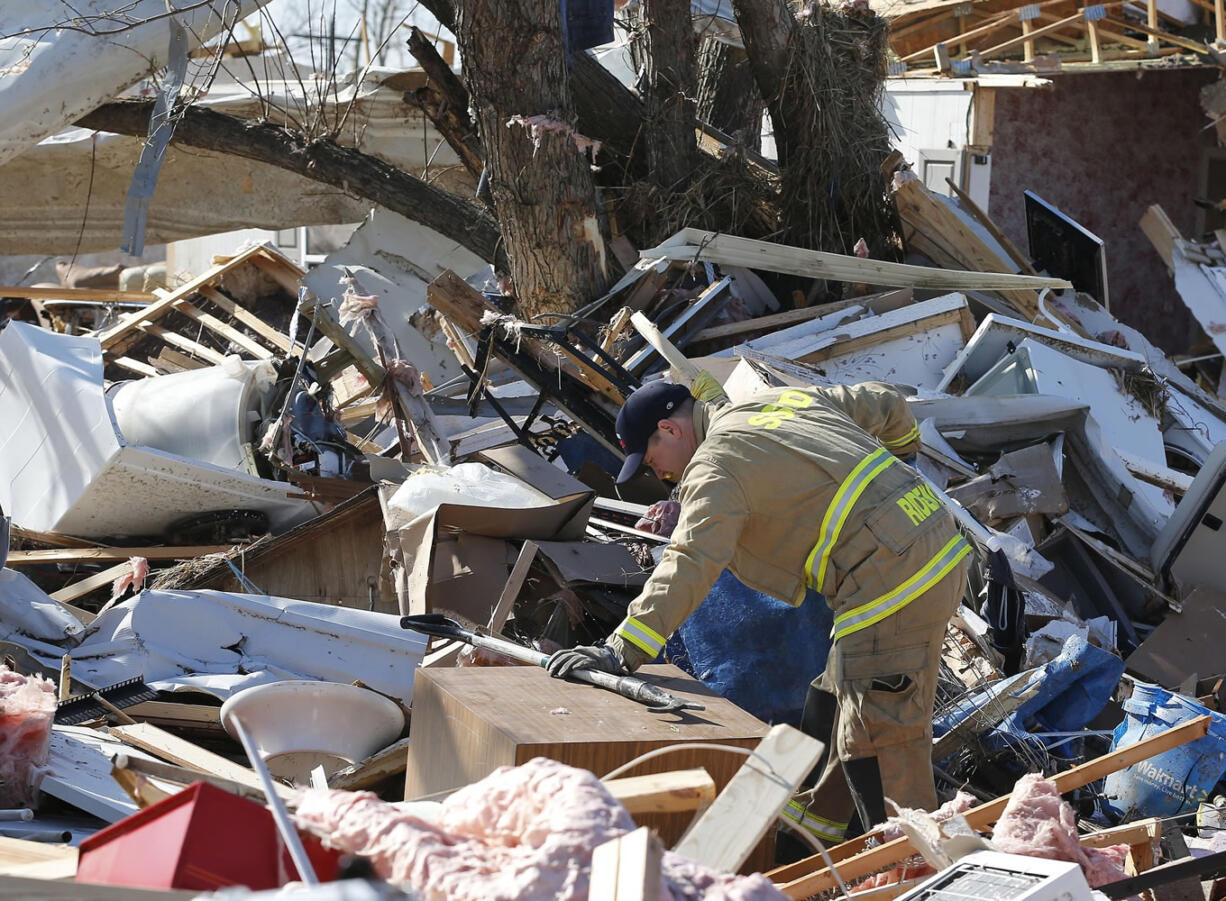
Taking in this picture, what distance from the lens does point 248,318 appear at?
9.82 m

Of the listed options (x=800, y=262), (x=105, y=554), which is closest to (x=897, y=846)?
(x=105, y=554)

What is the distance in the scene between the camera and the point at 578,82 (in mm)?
8328

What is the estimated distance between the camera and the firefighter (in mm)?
3598

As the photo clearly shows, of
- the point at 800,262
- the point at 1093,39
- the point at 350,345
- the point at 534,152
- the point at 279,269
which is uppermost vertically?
the point at 1093,39

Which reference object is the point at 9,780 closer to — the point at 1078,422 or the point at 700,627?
the point at 700,627

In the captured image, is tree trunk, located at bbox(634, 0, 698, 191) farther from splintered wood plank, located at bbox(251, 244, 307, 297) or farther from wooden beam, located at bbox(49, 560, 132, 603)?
wooden beam, located at bbox(49, 560, 132, 603)

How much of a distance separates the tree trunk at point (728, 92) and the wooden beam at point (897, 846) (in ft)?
22.4

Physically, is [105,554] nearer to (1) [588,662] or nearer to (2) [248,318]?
(1) [588,662]

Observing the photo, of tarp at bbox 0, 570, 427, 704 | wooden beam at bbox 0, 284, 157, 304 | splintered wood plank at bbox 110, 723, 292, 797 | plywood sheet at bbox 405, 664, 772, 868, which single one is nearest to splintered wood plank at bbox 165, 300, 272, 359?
wooden beam at bbox 0, 284, 157, 304

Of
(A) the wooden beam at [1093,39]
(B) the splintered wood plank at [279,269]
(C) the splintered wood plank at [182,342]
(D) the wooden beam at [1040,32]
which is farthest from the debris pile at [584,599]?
(A) the wooden beam at [1093,39]

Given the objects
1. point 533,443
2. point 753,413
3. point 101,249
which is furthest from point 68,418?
point 101,249

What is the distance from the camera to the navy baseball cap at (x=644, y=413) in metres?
3.88

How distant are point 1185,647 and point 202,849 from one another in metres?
5.07

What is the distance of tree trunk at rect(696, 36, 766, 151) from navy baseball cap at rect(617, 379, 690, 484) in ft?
19.2
